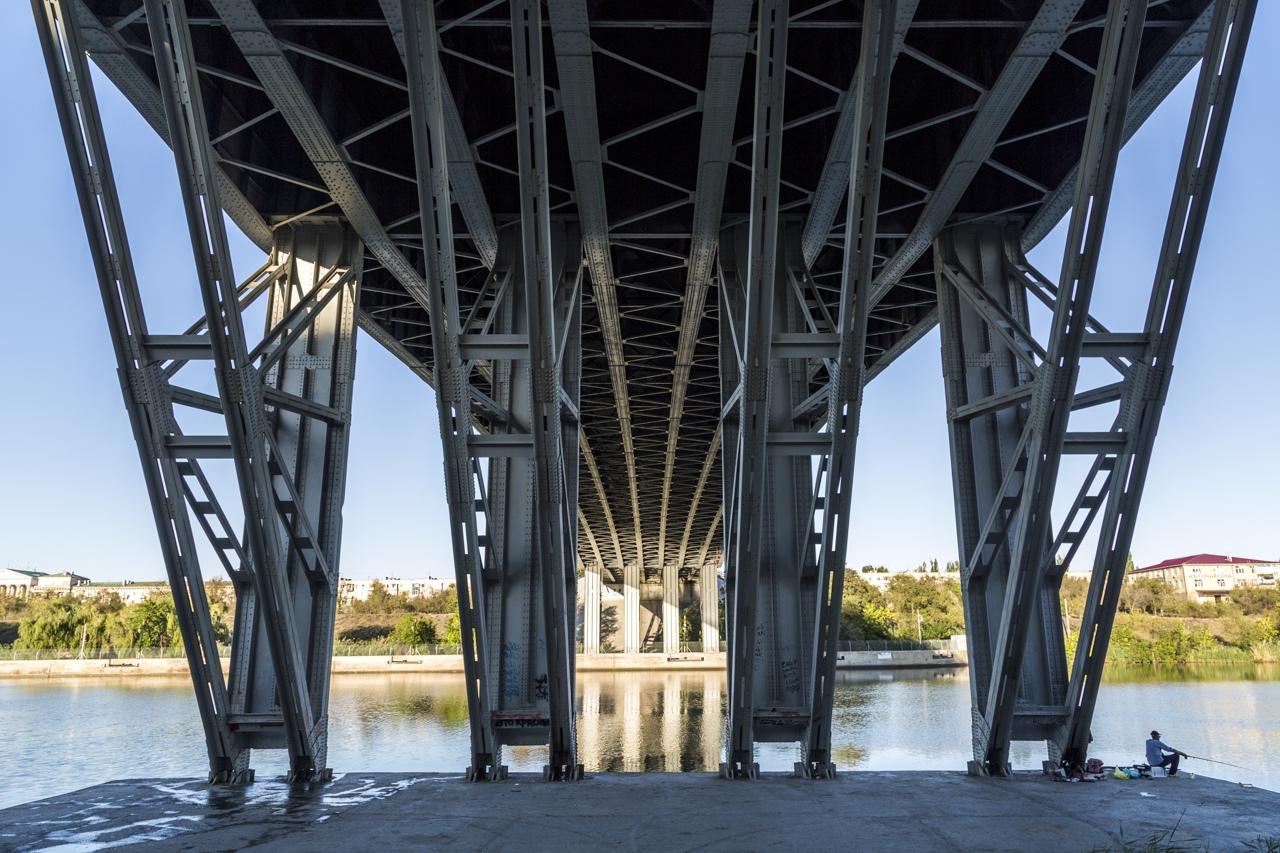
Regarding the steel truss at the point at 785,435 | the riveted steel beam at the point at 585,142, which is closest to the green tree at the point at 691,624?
the riveted steel beam at the point at 585,142

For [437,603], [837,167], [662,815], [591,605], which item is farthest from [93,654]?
[837,167]

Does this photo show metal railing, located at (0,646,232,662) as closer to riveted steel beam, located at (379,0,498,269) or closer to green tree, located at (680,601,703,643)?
green tree, located at (680,601,703,643)

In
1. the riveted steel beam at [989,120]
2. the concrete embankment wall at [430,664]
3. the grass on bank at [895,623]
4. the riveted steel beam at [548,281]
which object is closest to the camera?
the riveted steel beam at [548,281]

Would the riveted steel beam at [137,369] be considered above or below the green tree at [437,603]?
above

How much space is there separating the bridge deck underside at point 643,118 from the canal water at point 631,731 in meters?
14.0

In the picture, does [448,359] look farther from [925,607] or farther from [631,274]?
[925,607]

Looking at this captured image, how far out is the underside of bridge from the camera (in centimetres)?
973

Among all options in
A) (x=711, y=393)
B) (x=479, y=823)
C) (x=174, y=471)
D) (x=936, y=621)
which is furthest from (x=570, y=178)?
(x=936, y=621)

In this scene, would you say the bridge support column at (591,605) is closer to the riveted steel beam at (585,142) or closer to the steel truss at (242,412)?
the riveted steel beam at (585,142)

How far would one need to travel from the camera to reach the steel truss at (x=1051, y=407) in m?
9.35

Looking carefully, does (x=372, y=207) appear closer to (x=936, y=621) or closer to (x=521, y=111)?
(x=521, y=111)

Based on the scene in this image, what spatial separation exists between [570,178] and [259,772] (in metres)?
15.3

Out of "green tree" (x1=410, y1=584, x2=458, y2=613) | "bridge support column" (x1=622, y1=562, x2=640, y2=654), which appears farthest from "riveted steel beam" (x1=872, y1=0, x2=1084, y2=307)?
"green tree" (x1=410, y1=584, x2=458, y2=613)

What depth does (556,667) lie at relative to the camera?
463 inches
